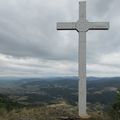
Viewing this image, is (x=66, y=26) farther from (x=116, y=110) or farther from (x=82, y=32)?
(x=116, y=110)

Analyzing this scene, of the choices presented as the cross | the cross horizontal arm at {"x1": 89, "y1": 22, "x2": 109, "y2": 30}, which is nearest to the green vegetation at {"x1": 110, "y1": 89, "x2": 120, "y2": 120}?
the cross

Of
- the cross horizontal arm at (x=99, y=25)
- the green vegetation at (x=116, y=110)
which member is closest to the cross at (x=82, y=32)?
the cross horizontal arm at (x=99, y=25)

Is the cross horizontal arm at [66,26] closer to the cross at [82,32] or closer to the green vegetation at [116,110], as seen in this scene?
the cross at [82,32]

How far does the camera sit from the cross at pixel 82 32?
14641mm

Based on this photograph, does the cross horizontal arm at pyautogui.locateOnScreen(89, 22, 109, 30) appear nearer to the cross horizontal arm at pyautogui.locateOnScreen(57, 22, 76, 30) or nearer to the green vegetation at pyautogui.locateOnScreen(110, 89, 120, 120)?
the cross horizontal arm at pyautogui.locateOnScreen(57, 22, 76, 30)

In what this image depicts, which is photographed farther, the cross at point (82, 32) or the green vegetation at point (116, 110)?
the cross at point (82, 32)

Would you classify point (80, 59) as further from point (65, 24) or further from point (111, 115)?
point (111, 115)

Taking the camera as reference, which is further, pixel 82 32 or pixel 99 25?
pixel 99 25

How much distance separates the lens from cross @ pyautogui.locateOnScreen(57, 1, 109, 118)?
14.6 metres

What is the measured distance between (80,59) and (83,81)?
1.03 meters

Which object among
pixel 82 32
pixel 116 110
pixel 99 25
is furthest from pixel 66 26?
pixel 116 110

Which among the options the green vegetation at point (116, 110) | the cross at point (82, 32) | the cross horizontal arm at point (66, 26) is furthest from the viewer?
the cross horizontal arm at point (66, 26)

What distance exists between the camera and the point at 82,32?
49.0 feet

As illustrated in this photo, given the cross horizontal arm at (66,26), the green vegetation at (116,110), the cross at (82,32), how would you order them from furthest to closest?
1. the cross horizontal arm at (66,26)
2. the cross at (82,32)
3. the green vegetation at (116,110)
